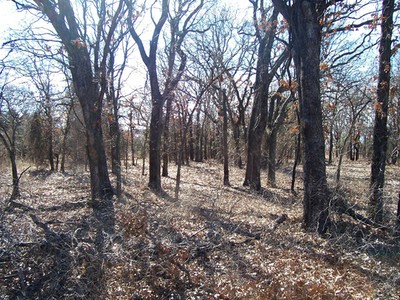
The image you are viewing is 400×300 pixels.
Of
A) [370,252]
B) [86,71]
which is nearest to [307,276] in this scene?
[370,252]

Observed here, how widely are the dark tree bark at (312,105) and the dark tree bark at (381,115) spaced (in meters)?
1.25

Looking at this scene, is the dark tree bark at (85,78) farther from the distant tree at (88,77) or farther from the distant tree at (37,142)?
the distant tree at (37,142)

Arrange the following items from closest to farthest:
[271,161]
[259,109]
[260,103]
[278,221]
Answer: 1. [278,221]
2. [260,103]
3. [259,109]
4. [271,161]

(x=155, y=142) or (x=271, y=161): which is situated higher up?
(x=155, y=142)

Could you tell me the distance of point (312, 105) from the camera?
253 inches

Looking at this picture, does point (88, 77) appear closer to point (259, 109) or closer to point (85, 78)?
point (85, 78)

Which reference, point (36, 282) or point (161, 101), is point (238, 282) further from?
point (161, 101)

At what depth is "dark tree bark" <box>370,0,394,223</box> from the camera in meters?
6.55

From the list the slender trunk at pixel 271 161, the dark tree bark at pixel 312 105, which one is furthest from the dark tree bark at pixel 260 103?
the dark tree bark at pixel 312 105

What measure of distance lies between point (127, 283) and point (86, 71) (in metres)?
6.70

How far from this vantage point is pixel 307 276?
15.4ft

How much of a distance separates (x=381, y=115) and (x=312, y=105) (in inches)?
68.7

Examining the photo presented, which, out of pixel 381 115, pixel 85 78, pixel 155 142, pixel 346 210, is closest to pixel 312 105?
pixel 381 115

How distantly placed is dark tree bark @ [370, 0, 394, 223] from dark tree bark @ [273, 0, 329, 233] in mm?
1254
